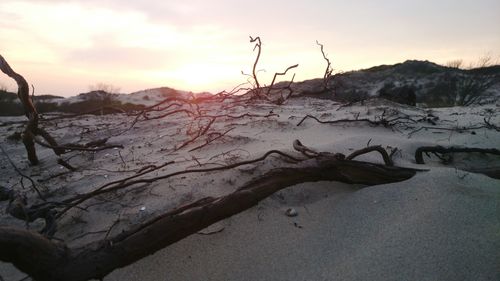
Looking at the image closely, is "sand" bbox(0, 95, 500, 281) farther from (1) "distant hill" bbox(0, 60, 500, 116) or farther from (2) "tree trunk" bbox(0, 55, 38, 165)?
(1) "distant hill" bbox(0, 60, 500, 116)

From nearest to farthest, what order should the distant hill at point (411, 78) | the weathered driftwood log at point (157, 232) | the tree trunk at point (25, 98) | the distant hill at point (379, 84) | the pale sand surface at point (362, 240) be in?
the weathered driftwood log at point (157, 232)
the pale sand surface at point (362, 240)
the tree trunk at point (25, 98)
the distant hill at point (379, 84)
the distant hill at point (411, 78)

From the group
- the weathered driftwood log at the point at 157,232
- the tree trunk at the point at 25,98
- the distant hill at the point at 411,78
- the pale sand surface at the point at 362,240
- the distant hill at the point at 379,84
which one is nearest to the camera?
the weathered driftwood log at the point at 157,232

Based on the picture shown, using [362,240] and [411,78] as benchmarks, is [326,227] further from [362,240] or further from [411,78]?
[411,78]

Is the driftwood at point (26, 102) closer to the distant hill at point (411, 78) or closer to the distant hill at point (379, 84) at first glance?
the distant hill at point (379, 84)

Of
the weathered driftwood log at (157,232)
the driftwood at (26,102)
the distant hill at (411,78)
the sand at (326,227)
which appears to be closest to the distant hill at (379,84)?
the distant hill at (411,78)

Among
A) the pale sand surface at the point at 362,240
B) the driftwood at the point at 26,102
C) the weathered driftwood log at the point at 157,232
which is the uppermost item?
the driftwood at the point at 26,102

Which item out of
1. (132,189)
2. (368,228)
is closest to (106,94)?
(132,189)

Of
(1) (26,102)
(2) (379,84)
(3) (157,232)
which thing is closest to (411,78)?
(2) (379,84)

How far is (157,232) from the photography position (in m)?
1.50

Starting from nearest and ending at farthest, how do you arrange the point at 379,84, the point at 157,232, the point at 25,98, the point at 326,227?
the point at 157,232 < the point at 326,227 < the point at 25,98 < the point at 379,84

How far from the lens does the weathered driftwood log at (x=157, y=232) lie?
1.23 m

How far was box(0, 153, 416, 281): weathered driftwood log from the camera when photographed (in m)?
1.23

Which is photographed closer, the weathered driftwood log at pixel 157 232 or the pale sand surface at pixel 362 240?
the weathered driftwood log at pixel 157 232

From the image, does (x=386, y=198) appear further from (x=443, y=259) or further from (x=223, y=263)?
(x=223, y=263)
